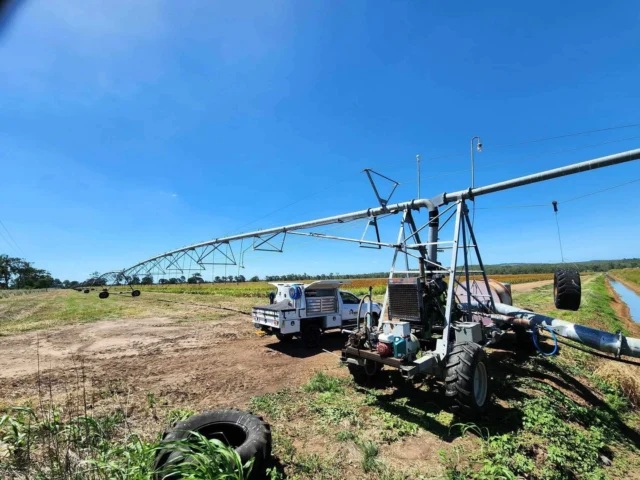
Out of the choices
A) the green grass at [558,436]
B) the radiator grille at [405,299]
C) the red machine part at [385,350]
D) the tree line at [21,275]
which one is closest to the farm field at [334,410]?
the green grass at [558,436]

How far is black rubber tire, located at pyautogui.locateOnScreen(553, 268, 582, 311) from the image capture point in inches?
256

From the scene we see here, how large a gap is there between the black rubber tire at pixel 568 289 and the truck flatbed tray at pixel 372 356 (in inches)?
154

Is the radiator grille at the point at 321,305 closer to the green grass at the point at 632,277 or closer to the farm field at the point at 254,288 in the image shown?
the farm field at the point at 254,288

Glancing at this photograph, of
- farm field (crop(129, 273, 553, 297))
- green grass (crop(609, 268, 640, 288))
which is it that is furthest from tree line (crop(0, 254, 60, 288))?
green grass (crop(609, 268, 640, 288))

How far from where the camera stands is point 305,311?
36.8 ft

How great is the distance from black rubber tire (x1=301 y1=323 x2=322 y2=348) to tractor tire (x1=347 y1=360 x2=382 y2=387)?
164 inches

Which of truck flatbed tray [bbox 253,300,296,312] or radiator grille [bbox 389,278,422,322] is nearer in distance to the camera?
radiator grille [bbox 389,278,422,322]

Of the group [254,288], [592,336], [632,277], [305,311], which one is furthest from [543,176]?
[632,277]

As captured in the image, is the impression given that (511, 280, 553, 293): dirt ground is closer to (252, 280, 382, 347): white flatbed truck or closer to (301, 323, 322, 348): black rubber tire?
(252, 280, 382, 347): white flatbed truck

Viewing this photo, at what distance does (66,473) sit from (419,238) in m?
8.05

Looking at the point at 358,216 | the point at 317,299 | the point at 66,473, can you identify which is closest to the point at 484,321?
the point at 317,299

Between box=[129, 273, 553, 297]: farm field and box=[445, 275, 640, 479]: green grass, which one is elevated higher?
box=[129, 273, 553, 297]: farm field

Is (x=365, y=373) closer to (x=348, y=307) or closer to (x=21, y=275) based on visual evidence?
(x=348, y=307)

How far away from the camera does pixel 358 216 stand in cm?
1298
